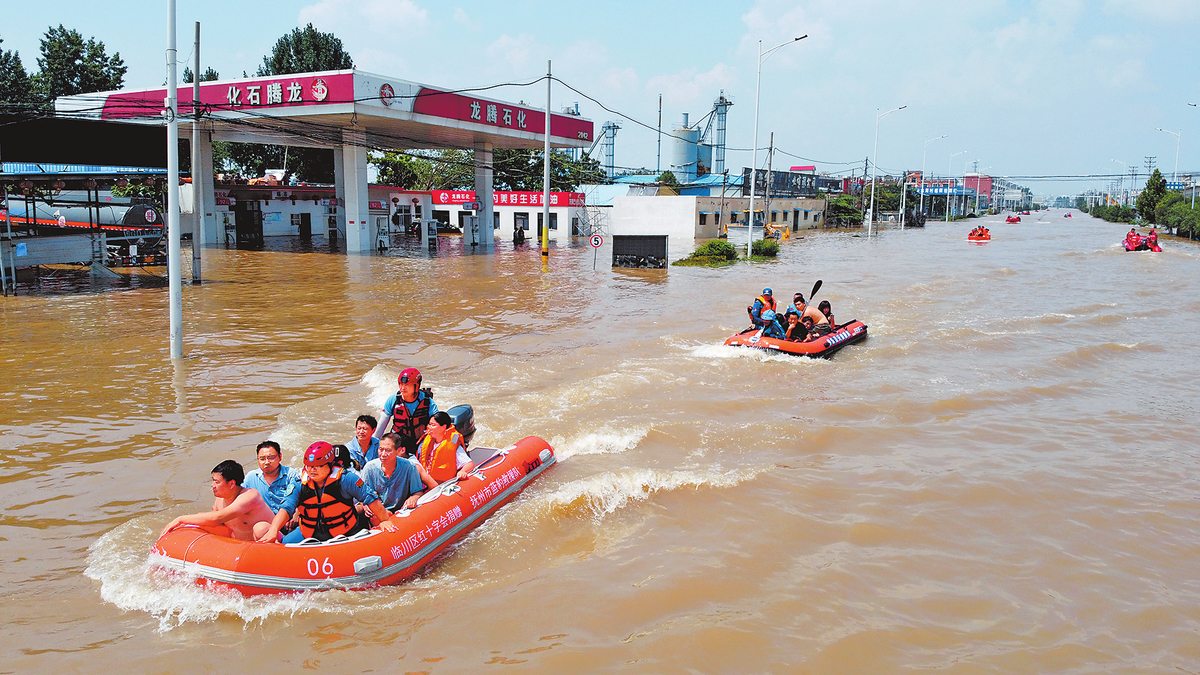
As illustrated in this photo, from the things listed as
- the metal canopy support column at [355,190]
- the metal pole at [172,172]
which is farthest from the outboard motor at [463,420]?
the metal canopy support column at [355,190]

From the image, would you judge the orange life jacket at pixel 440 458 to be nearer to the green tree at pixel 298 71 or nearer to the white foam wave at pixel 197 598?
the white foam wave at pixel 197 598

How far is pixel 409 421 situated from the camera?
322 inches

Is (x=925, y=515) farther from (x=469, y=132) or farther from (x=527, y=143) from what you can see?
(x=527, y=143)

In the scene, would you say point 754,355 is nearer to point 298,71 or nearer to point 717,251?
point 717,251

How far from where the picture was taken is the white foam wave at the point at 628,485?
8000 millimetres

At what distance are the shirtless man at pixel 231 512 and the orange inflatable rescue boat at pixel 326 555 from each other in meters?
0.10

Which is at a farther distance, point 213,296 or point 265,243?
point 265,243

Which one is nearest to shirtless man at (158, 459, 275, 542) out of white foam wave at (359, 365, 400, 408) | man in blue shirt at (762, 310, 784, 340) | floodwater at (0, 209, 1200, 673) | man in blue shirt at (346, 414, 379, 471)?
floodwater at (0, 209, 1200, 673)

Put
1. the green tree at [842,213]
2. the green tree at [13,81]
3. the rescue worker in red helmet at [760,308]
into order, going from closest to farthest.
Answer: the rescue worker in red helmet at [760,308] → the green tree at [13,81] → the green tree at [842,213]

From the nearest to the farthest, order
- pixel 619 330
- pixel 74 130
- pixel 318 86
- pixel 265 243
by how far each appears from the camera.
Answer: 1. pixel 619 330
2. pixel 74 130
3. pixel 318 86
4. pixel 265 243

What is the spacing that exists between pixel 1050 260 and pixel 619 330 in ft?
103

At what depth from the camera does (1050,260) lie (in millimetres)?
39531

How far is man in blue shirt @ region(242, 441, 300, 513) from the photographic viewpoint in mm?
6383

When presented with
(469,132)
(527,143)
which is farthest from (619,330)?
(527,143)
